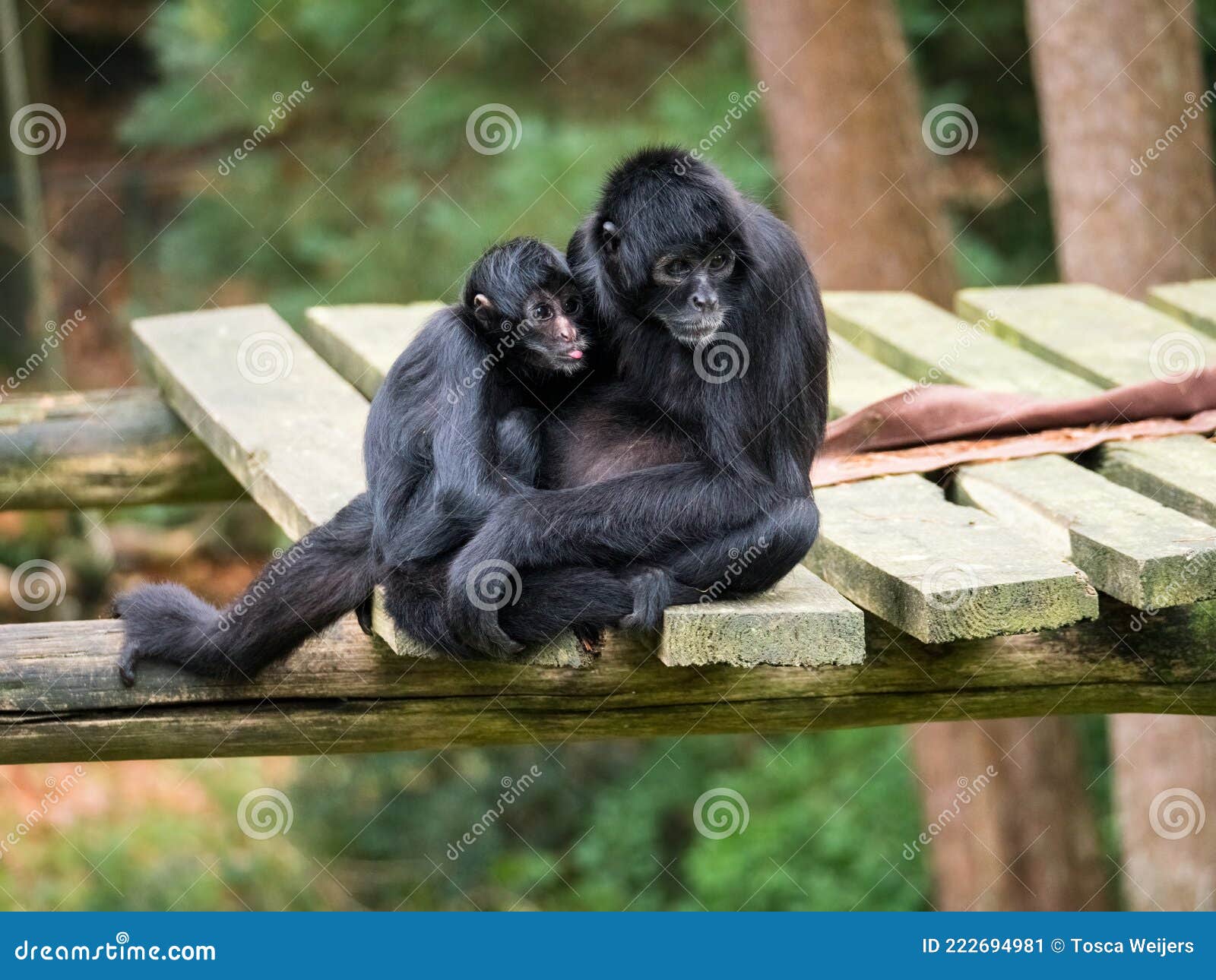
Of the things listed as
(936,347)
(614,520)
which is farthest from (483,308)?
(936,347)

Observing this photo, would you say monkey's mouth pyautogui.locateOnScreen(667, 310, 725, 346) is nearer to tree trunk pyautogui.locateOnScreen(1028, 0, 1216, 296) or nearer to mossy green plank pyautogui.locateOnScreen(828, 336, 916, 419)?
mossy green plank pyautogui.locateOnScreen(828, 336, 916, 419)

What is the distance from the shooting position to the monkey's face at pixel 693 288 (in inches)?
153

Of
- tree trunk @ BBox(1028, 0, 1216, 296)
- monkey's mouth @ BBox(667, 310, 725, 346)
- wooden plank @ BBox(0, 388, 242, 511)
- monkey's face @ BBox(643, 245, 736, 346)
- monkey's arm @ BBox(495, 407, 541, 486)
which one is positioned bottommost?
wooden plank @ BBox(0, 388, 242, 511)

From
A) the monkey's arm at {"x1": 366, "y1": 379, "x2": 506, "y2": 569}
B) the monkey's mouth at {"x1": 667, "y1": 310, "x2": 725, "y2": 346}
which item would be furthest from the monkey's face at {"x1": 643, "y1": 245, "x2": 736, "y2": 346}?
the monkey's arm at {"x1": 366, "y1": 379, "x2": 506, "y2": 569}

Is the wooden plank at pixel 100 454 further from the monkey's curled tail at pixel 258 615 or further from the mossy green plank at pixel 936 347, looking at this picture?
the mossy green plank at pixel 936 347

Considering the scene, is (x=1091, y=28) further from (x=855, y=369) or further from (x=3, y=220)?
(x=3, y=220)

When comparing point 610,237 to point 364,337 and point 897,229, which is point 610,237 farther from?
point 897,229

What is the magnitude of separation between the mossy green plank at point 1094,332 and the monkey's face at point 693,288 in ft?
7.02

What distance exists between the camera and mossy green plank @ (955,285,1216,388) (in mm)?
5680

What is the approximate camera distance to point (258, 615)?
12.6 ft

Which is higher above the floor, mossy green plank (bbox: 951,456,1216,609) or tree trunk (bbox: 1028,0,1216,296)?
tree trunk (bbox: 1028,0,1216,296)

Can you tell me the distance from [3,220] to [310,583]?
10.9 meters

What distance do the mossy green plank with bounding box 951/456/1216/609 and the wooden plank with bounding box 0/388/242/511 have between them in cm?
338

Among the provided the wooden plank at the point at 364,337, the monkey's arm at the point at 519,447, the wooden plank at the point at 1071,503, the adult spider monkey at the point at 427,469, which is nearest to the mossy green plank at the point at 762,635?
the adult spider monkey at the point at 427,469
